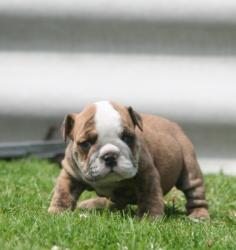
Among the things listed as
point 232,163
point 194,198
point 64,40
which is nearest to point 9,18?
point 64,40

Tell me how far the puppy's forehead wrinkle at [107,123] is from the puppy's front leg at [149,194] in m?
0.40

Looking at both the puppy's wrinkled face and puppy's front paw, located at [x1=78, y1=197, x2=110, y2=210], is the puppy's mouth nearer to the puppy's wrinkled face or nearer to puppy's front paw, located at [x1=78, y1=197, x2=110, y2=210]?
the puppy's wrinkled face

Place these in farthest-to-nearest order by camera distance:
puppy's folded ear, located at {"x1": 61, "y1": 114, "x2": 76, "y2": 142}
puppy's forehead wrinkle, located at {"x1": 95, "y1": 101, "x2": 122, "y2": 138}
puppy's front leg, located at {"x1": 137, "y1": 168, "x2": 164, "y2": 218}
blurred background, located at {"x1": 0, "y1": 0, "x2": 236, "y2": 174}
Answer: blurred background, located at {"x1": 0, "y1": 0, "x2": 236, "y2": 174}
puppy's folded ear, located at {"x1": 61, "y1": 114, "x2": 76, "y2": 142}
puppy's front leg, located at {"x1": 137, "y1": 168, "x2": 164, "y2": 218}
puppy's forehead wrinkle, located at {"x1": 95, "y1": 101, "x2": 122, "y2": 138}

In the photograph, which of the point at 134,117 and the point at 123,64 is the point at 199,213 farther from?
the point at 123,64

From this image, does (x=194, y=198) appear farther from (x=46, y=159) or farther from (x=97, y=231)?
(x=46, y=159)

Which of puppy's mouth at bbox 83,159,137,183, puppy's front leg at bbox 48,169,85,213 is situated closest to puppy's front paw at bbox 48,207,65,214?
puppy's front leg at bbox 48,169,85,213

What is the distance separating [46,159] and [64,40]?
3.98ft

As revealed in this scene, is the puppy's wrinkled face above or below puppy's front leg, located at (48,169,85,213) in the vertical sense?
above

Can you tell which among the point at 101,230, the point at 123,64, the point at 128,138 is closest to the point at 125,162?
the point at 128,138

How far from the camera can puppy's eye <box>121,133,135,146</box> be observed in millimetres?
5090

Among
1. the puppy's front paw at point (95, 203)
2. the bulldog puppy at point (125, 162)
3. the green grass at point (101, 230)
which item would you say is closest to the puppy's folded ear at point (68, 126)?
the bulldog puppy at point (125, 162)

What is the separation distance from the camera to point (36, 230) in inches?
168

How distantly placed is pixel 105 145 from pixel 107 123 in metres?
0.14

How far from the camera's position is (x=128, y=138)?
512 cm
